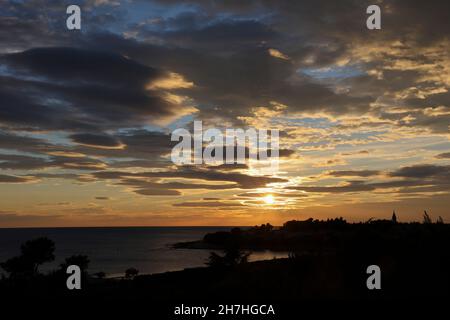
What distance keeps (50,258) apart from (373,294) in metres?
35.5

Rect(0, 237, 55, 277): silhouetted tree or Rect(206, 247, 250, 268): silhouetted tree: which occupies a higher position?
Rect(206, 247, 250, 268): silhouetted tree

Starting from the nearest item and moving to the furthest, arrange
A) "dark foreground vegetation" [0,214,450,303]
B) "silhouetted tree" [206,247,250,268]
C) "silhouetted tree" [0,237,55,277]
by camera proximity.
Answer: "dark foreground vegetation" [0,214,450,303] → "silhouetted tree" [206,247,250,268] → "silhouetted tree" [0,237,55,277]

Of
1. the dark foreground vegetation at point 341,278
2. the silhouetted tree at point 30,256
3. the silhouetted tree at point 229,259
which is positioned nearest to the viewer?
the dark foreground vegetation at point 341,278

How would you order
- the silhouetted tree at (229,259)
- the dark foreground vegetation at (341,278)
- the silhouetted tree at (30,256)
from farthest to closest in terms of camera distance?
the silhouetted tree at (30,256) → the silhouetted tree at (229,259) → the dark foreground vegetation at (341,278)

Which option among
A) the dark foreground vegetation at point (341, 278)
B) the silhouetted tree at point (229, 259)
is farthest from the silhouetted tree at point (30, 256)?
the silhouetted tree at point (229, 259)

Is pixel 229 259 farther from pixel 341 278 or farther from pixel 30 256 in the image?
pixel 30 256

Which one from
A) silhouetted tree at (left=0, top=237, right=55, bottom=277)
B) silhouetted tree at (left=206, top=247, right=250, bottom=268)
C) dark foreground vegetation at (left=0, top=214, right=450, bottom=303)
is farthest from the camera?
silhouetted tree at (left=0, top=237, right=55, bottom=277)

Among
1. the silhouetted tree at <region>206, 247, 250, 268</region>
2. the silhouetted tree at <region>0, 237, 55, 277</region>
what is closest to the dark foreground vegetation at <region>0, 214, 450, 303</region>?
the silhouetted tree at <region>206, 247, 250, 268</region>

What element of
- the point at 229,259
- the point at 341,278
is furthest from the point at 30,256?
the point at 341,278

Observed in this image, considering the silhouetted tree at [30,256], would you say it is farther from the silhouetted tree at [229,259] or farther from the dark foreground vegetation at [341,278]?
the silhouetted tree at [229,259]

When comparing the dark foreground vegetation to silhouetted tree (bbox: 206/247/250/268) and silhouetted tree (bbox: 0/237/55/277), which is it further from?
silhouetted tree (bbox: 0/237/55/277)
